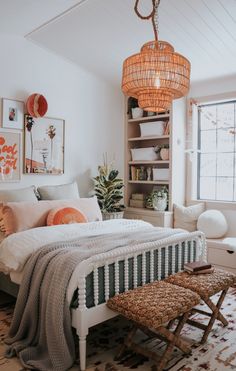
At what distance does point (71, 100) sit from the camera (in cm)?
427

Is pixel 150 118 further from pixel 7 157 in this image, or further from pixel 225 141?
pixel 7 157

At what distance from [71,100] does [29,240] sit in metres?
2.18

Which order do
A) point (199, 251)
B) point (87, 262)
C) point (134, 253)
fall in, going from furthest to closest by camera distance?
point (199, 251) < point (134, 253) < point (87, 262)

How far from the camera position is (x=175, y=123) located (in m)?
4.49

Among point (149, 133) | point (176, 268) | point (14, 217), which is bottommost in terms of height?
point (176, 268)

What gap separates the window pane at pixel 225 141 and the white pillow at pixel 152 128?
0.74 m

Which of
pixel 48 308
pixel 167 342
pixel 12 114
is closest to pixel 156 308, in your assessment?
pixel 167 342

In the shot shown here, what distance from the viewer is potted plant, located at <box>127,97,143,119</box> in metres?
4.80

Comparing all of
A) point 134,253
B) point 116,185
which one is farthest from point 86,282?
point 116,185

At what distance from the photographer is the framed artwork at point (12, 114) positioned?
143 inches

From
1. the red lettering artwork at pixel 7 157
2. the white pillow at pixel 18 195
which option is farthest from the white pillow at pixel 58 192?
the red lettering artwork at pixel 7 157

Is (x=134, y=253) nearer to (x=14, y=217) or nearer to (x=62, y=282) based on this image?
(x=62, y=282)

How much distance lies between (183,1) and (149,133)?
6.47 feet

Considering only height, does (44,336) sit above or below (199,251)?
below
